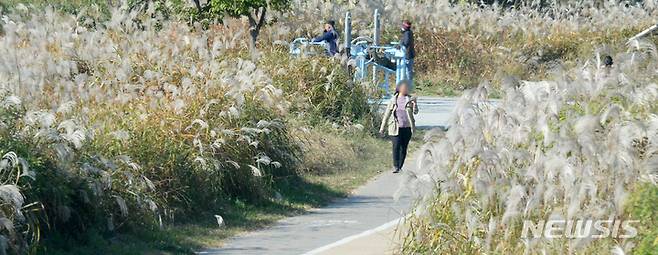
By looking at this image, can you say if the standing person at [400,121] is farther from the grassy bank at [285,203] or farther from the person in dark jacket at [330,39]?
the person in dark jacket at [330,39]

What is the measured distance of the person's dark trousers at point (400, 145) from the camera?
19.7 m

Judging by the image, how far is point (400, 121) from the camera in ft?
64.6

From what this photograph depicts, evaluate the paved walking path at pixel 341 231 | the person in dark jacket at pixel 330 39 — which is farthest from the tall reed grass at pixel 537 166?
the person in dark jacket at pixel 330 39

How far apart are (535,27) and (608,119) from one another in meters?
28.9

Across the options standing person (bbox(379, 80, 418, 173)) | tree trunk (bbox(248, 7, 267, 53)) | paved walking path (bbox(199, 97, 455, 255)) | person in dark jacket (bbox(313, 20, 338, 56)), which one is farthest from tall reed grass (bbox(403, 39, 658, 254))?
person in dark jacket (bbox(313, 20, 338, 56))

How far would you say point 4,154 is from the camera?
11.4 meters

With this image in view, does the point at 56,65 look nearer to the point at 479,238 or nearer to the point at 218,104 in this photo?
the point at 218,104

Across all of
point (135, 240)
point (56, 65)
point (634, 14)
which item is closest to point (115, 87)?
point (56, 65)

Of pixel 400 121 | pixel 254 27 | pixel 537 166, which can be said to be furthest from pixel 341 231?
pixel 254 27

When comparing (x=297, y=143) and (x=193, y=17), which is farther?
(x=193, y=17)

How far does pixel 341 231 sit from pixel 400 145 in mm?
5365

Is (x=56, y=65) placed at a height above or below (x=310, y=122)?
above

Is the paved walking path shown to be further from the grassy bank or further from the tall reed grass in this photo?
the tall reed grass

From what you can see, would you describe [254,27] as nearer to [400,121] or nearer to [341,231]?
[400,121]
